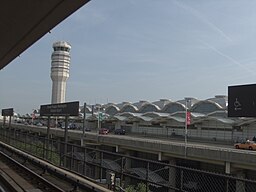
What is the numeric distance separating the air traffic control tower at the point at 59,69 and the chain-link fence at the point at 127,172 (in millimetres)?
112422

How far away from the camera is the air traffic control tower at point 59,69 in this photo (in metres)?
141

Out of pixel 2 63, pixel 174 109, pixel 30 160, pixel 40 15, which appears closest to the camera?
pixel 40 15

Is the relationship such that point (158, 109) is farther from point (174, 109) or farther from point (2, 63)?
point (2, 63)

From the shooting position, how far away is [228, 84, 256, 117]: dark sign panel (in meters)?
40.3

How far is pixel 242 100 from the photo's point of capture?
136 feet

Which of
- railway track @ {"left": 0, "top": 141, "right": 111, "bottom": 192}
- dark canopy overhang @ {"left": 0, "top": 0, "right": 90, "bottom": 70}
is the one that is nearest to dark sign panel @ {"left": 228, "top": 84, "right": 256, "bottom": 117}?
railway track @ {"left": 0, "top": 141, "right": 111, "bottom": 192}

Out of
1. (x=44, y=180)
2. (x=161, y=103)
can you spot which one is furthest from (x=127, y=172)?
(x=161, y=103)

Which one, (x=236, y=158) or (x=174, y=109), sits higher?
(x=174, y=109)

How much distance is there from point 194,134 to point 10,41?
60075 mm

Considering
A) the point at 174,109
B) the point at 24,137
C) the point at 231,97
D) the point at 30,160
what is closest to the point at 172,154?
the point at 231,97

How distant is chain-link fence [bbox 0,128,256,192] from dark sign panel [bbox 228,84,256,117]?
25.1 meters

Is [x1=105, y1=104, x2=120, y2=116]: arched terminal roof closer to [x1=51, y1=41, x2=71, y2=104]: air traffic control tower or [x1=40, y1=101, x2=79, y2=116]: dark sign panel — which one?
[x1=51, y1=41, x2=71, y2=104]: air traffic control tower

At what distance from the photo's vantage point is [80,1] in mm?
7047

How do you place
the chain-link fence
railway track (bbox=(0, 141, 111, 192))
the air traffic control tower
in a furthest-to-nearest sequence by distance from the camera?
the air traffic control tower < railway track (bbox=(0, 141, 111, 192)) < the chain-link fence
